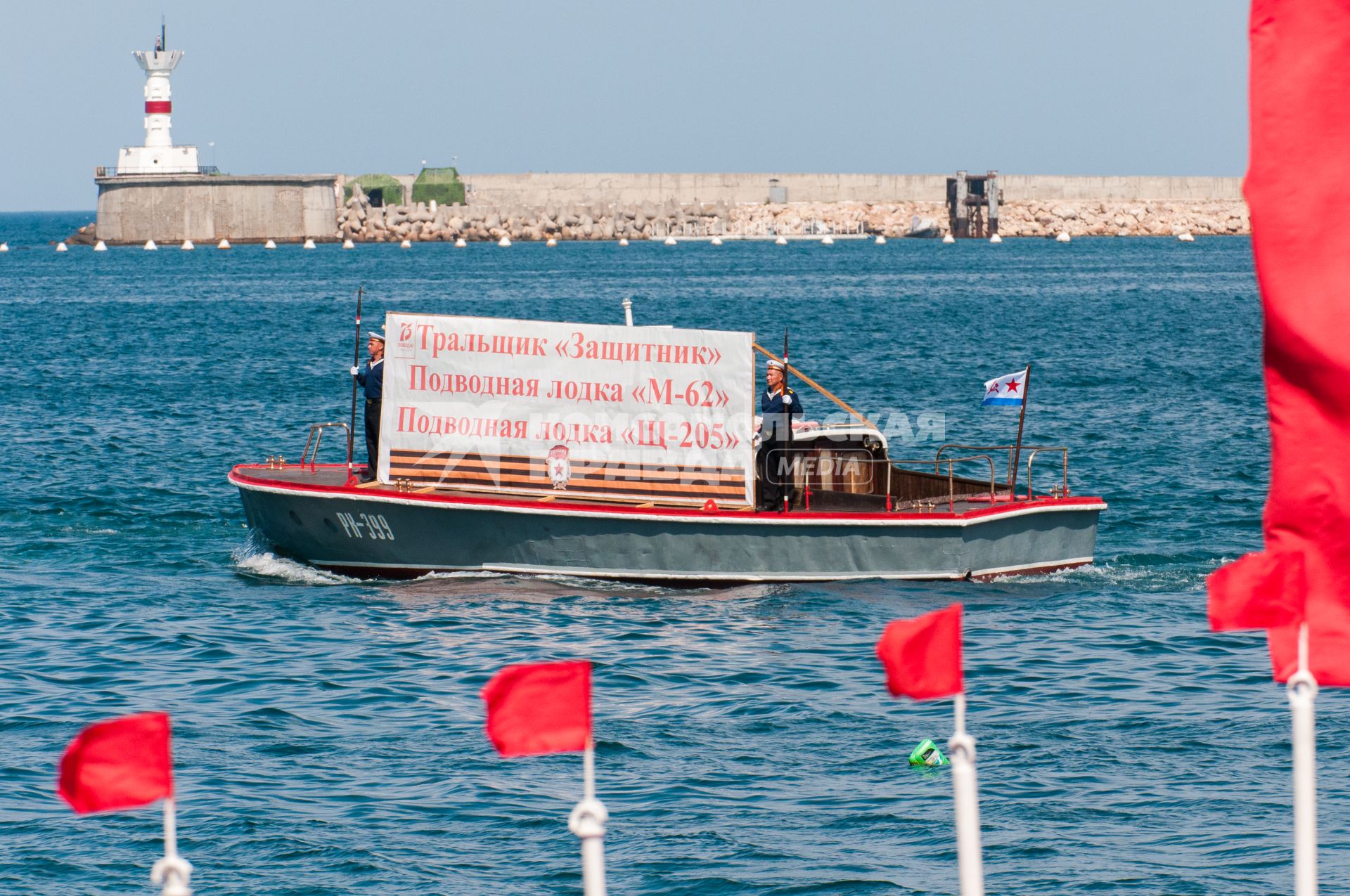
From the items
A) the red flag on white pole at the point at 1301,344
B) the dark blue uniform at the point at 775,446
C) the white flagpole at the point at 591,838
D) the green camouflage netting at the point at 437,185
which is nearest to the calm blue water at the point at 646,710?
the dark blue uniform at the point at 775,446

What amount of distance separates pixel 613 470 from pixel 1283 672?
14.7 m

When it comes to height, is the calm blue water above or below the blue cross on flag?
below

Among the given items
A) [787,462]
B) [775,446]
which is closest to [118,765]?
[775,446]

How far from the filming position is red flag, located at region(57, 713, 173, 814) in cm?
546

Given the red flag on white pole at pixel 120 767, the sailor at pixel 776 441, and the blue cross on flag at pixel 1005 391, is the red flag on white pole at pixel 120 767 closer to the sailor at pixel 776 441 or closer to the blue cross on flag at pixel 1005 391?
the sailor at pixel 776 441

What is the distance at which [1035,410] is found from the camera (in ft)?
133

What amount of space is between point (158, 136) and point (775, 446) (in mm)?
131424

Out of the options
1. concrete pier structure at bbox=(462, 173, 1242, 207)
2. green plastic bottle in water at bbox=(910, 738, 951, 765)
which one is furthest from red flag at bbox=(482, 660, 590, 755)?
concrete pier structure at bbox=(462, 173, 1242, 207)

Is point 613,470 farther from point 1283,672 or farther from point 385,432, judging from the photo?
point 1283,672

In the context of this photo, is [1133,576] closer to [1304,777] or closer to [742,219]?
[1304,777]

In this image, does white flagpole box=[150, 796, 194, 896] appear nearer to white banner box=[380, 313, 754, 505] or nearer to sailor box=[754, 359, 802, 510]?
sailor box=[754, 359, 802, 510]

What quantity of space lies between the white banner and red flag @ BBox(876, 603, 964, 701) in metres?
13.6

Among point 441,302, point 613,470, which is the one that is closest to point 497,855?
point 613,470

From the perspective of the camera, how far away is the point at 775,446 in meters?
19.7
